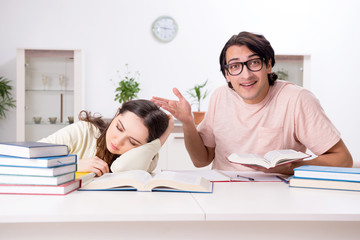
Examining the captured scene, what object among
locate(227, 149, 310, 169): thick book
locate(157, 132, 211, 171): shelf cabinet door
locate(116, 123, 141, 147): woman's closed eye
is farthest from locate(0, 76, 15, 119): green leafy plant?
locate(227, 149, 310, 169): thick book

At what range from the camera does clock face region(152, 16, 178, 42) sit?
442 cm

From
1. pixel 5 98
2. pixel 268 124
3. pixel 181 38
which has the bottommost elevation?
pixel 268 124

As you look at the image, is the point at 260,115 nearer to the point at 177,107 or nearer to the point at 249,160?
the point at 177,107

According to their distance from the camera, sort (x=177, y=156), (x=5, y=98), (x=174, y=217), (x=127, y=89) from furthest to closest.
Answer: (x=5, y=98) < (x=127, y=89) < (x=177, y=156) < (x=174, y=217)

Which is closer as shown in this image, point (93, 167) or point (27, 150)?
point (27, 150)

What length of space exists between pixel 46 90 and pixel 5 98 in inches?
23.6

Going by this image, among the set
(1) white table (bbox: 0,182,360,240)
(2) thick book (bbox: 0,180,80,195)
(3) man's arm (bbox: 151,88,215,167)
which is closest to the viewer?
(1) white table (bbox: 0,182,360,240)

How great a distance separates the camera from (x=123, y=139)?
1651mm

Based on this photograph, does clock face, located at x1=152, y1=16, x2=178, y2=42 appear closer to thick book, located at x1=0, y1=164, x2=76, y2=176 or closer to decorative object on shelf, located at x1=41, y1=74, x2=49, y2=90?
decorative object on shelf, located at x1=41, y1=74, x2=49, y2=90

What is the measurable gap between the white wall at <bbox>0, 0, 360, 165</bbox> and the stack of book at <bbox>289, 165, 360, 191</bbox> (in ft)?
10.5

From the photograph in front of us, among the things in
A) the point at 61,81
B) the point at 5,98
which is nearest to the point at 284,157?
the point at 61,81

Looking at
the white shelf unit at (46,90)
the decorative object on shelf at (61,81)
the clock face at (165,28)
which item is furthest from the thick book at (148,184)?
the clock face at (165,28)

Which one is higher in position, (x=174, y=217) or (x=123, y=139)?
(x=123, y=139)

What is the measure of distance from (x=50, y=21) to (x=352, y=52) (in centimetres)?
378
